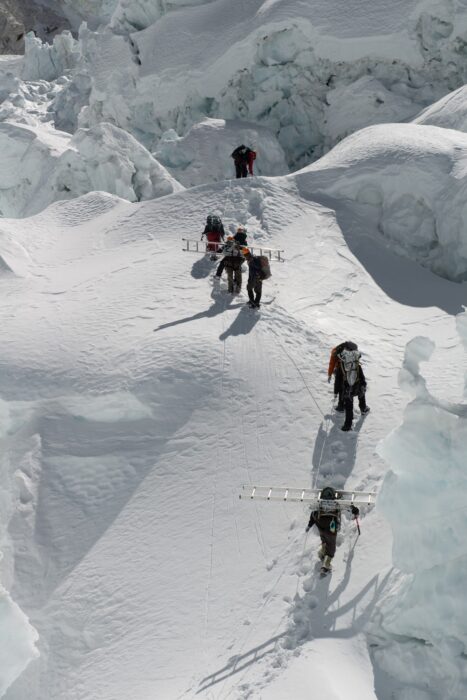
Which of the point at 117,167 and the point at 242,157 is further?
the point at 117,167

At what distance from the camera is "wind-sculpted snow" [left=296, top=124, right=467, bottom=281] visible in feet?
58.7

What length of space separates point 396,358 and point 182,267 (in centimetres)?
492

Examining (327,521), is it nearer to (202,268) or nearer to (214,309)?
(214,309)

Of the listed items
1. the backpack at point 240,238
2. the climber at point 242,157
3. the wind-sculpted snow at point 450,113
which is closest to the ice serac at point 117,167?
the climber at point 242,157

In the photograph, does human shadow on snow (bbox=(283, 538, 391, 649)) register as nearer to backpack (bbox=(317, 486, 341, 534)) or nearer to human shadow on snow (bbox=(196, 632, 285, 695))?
human shadow on snow (bbox=(196, 632, 285, 695))

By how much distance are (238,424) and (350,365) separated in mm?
1924

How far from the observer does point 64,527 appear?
1155cm

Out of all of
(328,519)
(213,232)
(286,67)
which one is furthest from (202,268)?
(286,67)

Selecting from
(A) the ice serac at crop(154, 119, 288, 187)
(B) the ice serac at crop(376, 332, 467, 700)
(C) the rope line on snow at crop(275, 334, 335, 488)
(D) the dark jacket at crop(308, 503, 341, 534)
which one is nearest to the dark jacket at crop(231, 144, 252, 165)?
(A) the ice serac at crop(154, 119, 288, 187)

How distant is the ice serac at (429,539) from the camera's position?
8445 millimetres

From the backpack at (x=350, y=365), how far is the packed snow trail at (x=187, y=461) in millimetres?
785

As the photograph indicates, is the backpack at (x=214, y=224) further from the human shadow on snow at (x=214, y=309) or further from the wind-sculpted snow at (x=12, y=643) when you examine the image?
the wind-sculpted snow at (x=12, y=643)

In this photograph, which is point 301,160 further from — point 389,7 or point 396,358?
point 396,358

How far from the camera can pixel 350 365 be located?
1191cm
